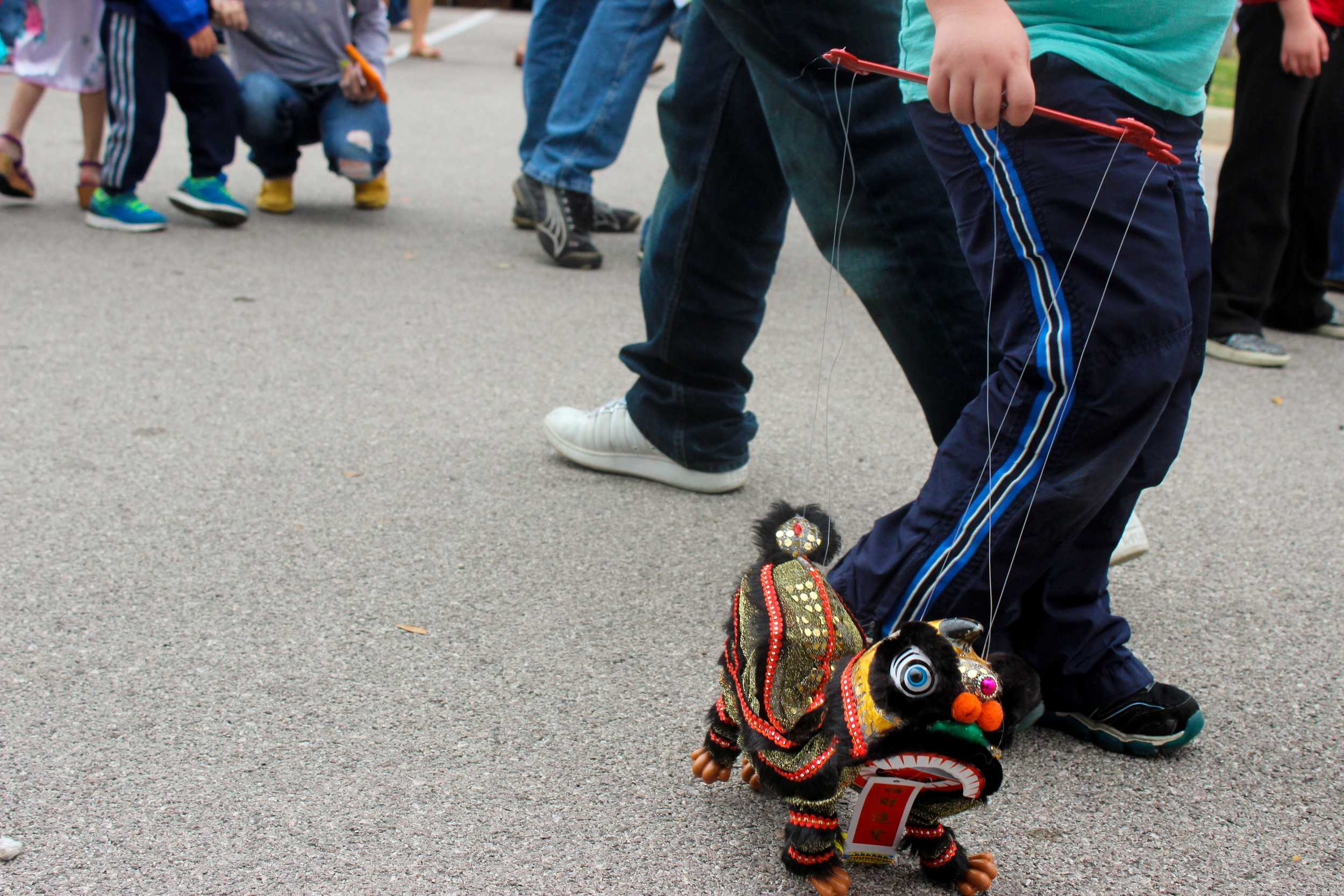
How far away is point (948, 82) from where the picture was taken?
140 centimetres

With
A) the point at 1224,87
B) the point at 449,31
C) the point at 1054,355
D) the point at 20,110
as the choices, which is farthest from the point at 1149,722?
the point at 449,31

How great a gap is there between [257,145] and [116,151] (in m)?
0.54

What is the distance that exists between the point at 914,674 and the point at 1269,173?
3166 millimetres

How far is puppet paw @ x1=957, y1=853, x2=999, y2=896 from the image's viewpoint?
4.72 feet

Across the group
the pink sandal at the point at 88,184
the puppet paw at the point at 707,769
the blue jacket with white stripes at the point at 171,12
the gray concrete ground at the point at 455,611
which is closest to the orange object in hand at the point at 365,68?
the blue jacket with white stripes at the point at 171,12

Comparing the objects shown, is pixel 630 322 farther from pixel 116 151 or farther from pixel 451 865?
pixel 451 865

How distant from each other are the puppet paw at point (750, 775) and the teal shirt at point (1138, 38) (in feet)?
2.76

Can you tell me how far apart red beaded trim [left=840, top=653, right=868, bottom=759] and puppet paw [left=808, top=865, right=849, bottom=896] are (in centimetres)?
18

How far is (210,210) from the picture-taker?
462cm

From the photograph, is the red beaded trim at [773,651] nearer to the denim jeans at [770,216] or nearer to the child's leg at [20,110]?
the denim jeans at [770,216]

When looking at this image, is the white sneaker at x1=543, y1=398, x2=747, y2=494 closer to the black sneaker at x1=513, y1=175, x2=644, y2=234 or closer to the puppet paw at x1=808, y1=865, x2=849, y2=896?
the puppet paw at x1=808, y1=865, x2=849, y2=896

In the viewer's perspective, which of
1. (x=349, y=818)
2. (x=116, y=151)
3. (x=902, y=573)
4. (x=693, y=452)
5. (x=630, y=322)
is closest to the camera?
(x=349, y=818)

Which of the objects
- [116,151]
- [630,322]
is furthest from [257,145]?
[630,322]

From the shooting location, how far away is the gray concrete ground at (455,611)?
152 cm
